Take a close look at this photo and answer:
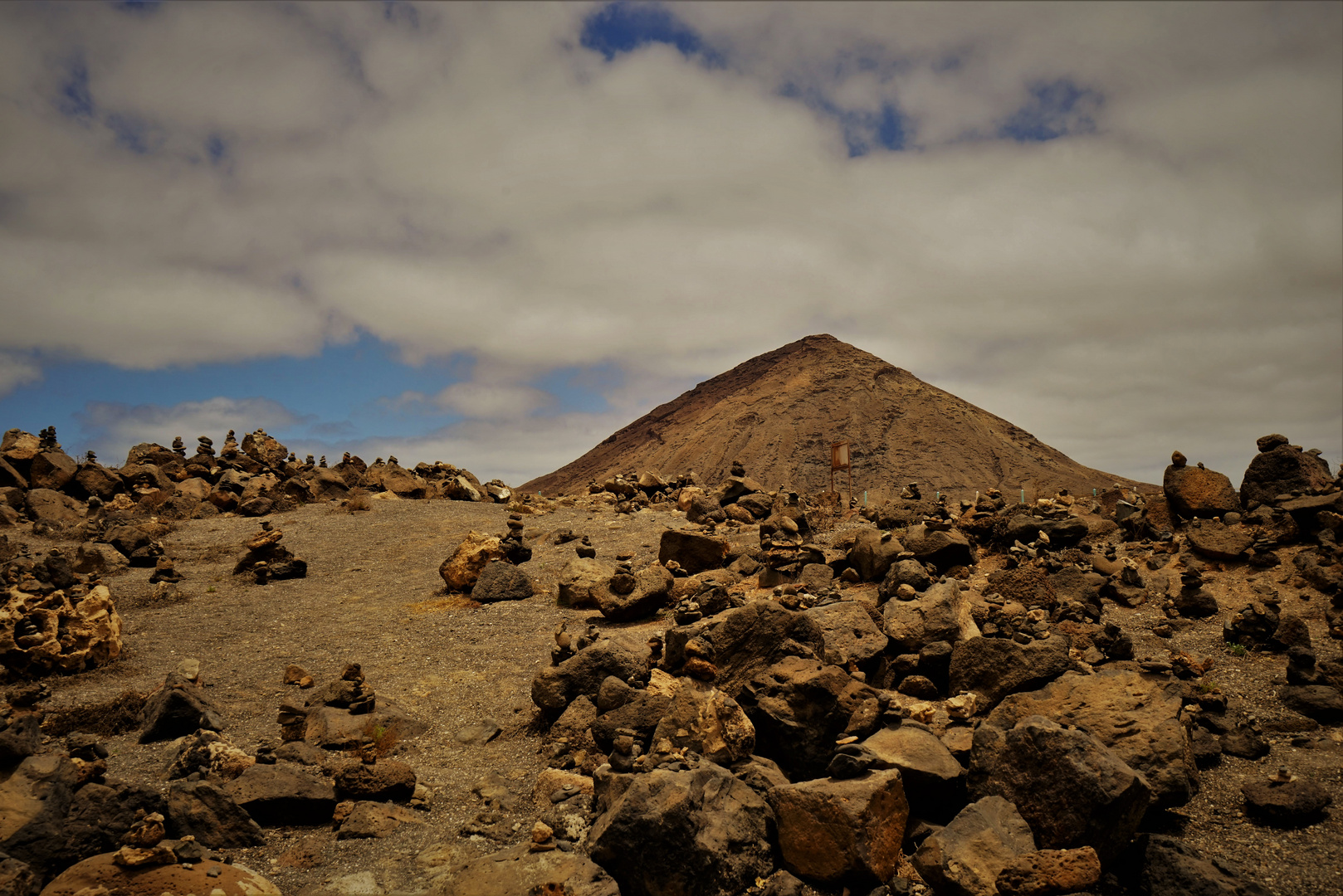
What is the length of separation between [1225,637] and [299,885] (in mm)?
10800

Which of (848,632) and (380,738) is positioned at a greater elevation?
(848,632)

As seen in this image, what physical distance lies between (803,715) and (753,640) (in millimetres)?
1330

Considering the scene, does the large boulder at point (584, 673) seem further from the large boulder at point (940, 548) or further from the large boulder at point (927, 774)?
the large boulder at point (940, 548)

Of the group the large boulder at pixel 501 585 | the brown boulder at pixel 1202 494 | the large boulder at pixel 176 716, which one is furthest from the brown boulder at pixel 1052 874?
the large boulder at pixel 501 585

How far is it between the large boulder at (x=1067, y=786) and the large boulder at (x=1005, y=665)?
1.74 m

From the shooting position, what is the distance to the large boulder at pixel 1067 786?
244 inches

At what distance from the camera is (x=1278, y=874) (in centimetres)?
622

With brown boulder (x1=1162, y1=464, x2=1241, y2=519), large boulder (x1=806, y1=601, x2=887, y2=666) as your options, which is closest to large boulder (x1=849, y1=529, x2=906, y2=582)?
large boulder (x1=806, y1=601, x2=887, y2=666)

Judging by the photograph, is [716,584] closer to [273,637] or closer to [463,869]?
[463,869]

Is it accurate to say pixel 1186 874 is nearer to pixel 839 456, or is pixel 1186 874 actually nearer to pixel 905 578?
pixel 905 578

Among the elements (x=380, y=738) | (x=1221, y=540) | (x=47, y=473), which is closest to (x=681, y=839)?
(x=380, y=738)

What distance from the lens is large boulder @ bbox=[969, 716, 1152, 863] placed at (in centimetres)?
620

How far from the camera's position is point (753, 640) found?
350 inches

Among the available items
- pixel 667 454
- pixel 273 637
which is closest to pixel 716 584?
pixel 273 637
